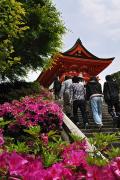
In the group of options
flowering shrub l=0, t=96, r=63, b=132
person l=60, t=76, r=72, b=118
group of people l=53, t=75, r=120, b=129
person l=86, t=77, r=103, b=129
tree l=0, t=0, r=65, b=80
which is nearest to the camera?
flowering shrub l=0, t=96, r=63, b=132

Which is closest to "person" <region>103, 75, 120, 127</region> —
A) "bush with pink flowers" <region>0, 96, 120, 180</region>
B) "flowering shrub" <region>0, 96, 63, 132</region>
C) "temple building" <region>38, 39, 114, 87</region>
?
"flowering shrub" <region>0, 96, 63, 132</region>

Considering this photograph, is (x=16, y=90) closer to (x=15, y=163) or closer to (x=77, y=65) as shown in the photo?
(x=15, y=163)

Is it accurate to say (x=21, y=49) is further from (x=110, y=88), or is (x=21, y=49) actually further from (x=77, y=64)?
(x=77, y=64)

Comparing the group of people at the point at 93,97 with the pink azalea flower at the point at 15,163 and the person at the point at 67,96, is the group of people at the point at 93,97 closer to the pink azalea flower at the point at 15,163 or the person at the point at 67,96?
the person at the point at 67,96

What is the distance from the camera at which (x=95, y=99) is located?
13945 millimetres

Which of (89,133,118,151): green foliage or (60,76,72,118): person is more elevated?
(60,76,72,118): person

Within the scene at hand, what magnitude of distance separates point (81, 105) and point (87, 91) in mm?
575

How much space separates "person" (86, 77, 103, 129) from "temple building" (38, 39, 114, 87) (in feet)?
64.6

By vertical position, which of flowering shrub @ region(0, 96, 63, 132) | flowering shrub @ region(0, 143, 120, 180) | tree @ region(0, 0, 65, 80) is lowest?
flowering shrub @ region(0, 143, 120, 180)

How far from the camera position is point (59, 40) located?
1941 cm

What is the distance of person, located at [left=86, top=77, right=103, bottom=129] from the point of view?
1370cm

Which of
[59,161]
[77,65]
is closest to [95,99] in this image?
[59,161]

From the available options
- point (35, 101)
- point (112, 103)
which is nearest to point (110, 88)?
point (112, 103)

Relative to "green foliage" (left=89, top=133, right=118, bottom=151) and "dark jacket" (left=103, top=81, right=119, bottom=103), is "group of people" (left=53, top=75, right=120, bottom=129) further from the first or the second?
"green foliage" (left=89, top=133, right=118, bottom=151)
